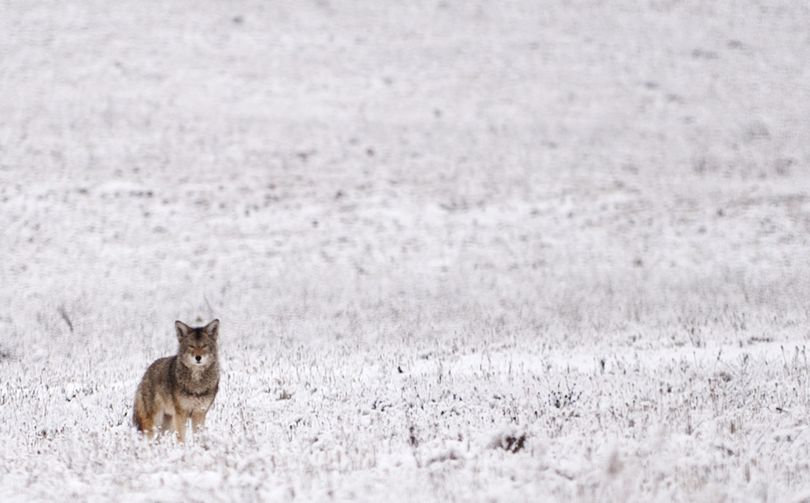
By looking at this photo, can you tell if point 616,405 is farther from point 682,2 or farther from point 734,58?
point 682,2

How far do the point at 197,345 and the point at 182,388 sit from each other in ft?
1.49

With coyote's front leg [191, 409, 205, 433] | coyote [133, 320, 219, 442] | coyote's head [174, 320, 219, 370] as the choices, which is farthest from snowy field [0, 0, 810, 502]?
coyote's head [174, 320, 219, 370]

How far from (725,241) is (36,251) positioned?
19.0m

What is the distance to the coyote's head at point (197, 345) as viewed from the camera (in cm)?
825

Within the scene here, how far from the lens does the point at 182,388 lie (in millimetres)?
8227

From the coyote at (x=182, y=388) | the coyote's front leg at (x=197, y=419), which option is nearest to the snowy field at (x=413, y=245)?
the coyote's front leg at (x=197, y=419)

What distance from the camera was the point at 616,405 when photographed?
362 inches

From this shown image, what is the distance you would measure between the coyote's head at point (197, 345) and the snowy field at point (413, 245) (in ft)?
2.74

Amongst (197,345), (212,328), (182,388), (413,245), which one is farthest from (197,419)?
(413,245)

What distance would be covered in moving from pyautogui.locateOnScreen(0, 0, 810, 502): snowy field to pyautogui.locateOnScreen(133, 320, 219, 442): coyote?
35cm

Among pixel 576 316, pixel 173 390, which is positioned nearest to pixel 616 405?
pixel 173 390

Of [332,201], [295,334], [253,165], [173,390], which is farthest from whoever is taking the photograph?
[253,165]

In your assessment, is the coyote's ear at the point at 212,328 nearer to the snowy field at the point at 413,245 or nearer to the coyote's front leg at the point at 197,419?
the coyote's front leg at the point at 197,419

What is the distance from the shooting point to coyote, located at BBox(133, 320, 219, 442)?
8258 millimetres
